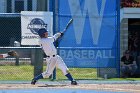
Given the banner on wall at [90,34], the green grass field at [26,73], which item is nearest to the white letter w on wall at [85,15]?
the banner on wall at [90,34]

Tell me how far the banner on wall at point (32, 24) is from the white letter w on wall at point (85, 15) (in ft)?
3.47

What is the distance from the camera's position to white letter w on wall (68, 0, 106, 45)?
1819cm

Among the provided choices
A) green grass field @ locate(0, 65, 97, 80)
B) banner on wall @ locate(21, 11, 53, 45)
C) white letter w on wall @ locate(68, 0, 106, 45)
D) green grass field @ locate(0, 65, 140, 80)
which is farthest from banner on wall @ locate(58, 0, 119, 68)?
green grass field @ locate(0, 65, 97, 80)

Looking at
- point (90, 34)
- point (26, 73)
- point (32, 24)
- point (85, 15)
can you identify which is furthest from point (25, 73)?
point (85, 15)

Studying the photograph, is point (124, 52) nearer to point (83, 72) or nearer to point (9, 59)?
point (83, 72)

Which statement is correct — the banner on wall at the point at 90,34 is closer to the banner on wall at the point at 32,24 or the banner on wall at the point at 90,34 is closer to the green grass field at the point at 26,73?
the banner on wall at the point at 32,24

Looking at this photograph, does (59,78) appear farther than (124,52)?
No

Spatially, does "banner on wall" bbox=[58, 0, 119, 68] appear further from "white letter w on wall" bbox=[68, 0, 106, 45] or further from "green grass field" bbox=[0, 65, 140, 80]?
"green grass field" bbox=[0, 65, 140, 80]

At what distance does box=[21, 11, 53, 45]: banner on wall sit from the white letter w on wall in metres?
1.06

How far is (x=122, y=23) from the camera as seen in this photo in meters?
21.2

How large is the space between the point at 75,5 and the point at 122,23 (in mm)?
3696

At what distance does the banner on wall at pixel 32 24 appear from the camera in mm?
17625

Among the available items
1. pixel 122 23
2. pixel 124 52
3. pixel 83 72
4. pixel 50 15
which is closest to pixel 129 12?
pixel 122 23

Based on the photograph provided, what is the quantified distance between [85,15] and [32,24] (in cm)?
212
